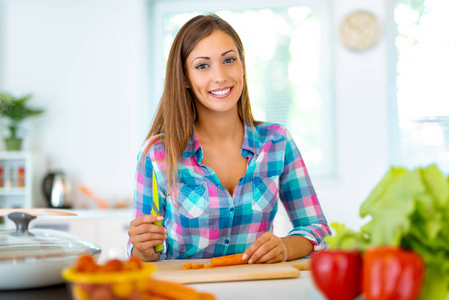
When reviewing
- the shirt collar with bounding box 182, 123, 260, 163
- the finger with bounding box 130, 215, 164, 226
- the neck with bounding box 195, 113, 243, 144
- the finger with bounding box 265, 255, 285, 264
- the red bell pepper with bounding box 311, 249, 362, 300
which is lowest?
the finger with bounding box 265, 255, 285, 264

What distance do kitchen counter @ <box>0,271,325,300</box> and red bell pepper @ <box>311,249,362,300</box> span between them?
0.19m

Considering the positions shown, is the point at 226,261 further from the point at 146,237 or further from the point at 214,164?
the point at 214,164

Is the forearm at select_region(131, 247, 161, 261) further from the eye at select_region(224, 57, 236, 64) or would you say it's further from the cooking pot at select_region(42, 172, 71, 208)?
the cooking pot at select_region(42, 172, 71, 208)

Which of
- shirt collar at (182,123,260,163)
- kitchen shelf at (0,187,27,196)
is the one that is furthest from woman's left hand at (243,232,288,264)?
kitchen shelf at (0,187,27,196)

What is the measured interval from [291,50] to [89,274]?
377 cm

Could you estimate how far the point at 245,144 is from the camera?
5.61 ft

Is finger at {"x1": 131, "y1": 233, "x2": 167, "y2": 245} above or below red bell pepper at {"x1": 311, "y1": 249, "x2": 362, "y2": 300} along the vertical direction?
below

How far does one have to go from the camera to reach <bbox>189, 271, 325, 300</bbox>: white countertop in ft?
2.89

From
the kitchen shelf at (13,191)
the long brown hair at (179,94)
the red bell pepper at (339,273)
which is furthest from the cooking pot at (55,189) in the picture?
the red bell pepper at (339,273)

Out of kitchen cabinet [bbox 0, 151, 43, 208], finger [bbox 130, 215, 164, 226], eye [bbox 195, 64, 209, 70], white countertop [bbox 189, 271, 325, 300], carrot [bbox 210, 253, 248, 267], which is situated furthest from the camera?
kitchen cabinet [bbox 0, 151, 43, 208]

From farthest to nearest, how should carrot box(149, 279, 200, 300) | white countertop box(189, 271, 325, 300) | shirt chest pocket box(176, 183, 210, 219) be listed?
shirt chest pocket box(176, 183, 210, 219), white countertop box(189, 271, 325, 300), carrot box(149, 279, 200, 300)

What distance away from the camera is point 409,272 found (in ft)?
1.90

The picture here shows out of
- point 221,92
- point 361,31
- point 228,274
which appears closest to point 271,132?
point 221,92

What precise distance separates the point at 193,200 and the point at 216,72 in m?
0.43
